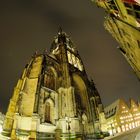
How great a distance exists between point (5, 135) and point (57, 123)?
721 centimetres

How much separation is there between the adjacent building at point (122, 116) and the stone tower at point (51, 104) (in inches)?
1046

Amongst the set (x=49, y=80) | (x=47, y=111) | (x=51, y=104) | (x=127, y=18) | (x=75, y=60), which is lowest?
(x=47, y=111)

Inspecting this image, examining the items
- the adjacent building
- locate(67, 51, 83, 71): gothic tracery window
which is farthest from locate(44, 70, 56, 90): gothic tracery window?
the adjacent building

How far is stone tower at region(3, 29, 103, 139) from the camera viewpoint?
75.0 ft

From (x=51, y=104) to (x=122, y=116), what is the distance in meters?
39.3

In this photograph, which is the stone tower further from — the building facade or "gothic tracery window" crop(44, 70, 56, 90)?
the building facade

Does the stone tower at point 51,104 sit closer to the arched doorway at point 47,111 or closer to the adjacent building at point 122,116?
the arched doorway at point 47,111

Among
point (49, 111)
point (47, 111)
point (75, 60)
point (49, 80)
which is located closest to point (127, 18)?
point (47, 111)

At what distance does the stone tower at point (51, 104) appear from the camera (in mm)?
22859

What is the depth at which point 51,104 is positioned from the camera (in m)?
27.9

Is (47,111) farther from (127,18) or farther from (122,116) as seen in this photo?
(122,116)

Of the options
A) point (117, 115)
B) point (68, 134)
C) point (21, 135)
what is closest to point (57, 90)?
point (68, 134)

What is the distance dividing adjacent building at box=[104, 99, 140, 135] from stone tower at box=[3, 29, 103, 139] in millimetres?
26572

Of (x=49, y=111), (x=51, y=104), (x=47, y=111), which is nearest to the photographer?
(x=47, y=111)
